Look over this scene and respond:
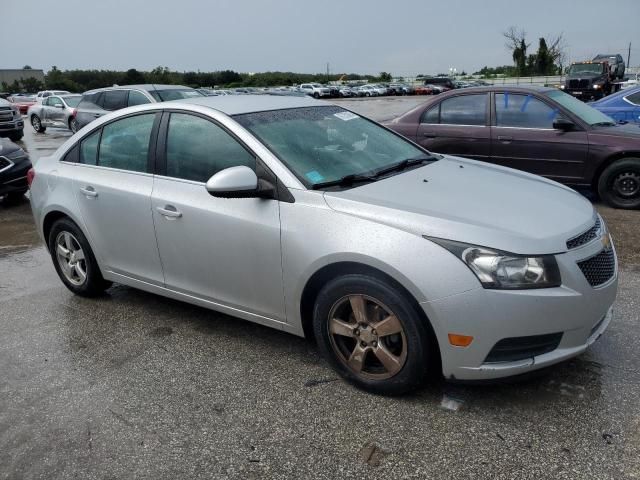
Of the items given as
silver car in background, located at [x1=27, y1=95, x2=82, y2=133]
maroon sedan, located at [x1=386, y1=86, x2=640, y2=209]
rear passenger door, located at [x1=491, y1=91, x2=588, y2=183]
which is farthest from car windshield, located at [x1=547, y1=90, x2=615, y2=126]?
silver car in background, located at [x1=27, y1=95, x2=82, y2=133]

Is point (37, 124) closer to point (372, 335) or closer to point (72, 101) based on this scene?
point (72, 101)

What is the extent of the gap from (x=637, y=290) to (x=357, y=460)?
9.61 feet

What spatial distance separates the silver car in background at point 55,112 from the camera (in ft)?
61.3

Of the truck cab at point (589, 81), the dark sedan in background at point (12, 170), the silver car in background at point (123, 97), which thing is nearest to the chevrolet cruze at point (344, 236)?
the dark sedan in background at point (12, 170)

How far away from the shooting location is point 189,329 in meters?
4.05

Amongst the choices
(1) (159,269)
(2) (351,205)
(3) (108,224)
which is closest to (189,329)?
(1) (159,269)

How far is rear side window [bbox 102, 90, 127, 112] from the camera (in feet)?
43.8

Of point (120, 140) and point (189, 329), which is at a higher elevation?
point (120, 140)

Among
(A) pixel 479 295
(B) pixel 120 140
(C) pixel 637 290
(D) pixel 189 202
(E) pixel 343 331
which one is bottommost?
(C) pixel 637 290

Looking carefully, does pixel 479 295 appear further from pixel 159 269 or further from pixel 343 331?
pixel 159 269

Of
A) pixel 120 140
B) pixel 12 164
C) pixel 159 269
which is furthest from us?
pixel 12 164

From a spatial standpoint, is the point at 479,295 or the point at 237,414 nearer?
the point at 479,295

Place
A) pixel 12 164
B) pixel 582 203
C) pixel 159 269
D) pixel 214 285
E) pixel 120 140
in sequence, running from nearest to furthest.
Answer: pixel 582 203
pixel 214 285
pixel 159 269
pixel 120 140
pixel 12 164

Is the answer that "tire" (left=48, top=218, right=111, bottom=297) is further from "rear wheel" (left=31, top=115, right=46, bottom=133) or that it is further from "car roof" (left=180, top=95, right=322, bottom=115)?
"rear wheel" (left=31, top=115, right=46, bottom=133)
